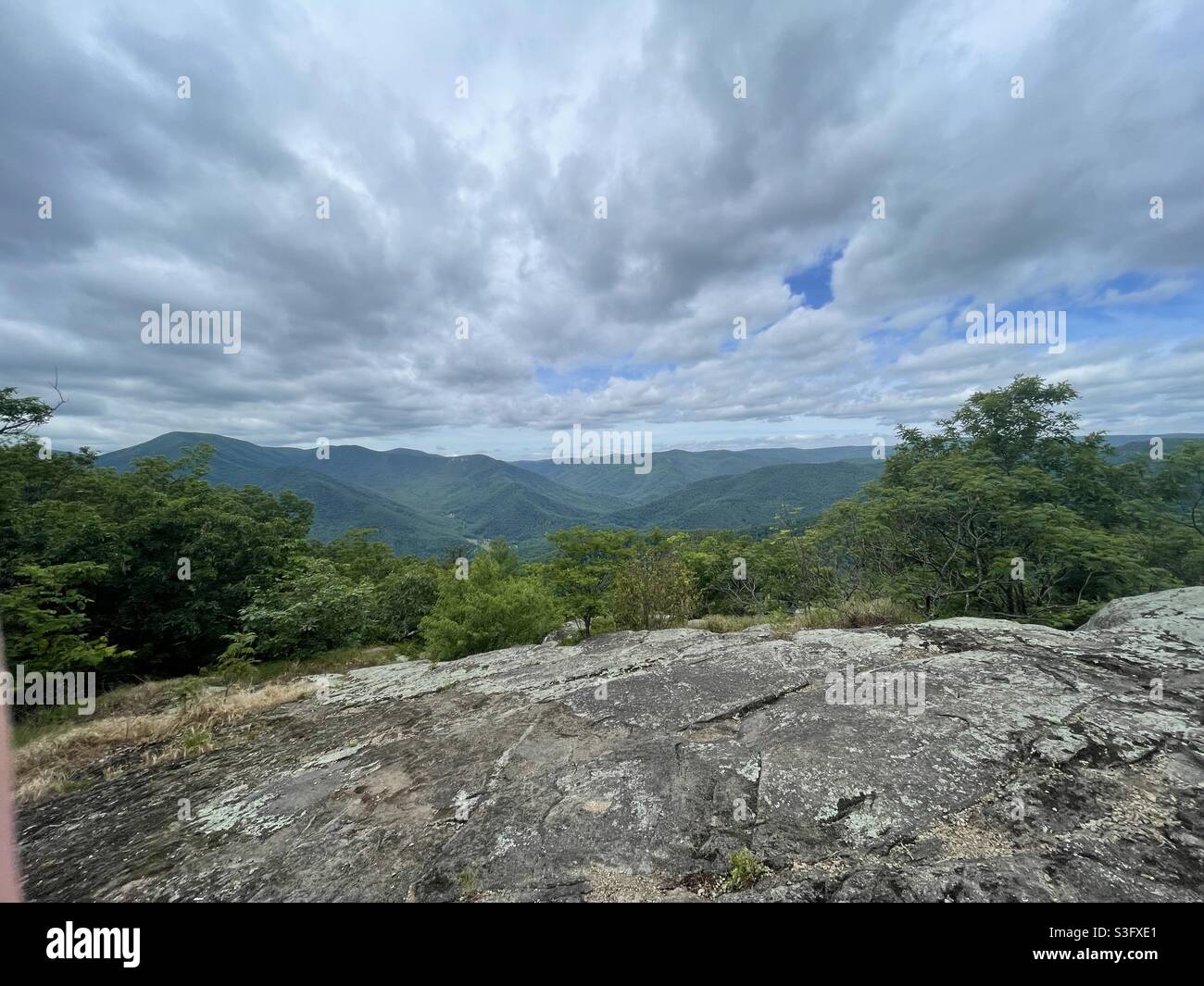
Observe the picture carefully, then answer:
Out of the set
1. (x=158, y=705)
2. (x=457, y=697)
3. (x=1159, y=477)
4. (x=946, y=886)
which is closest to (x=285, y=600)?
(x=158, y=705)

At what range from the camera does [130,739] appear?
5777 millimetres

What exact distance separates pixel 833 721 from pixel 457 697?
4699 millimetres

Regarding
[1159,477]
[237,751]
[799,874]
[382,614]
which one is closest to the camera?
[799,874]

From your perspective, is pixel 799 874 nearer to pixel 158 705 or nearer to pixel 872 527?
pixel 158 705

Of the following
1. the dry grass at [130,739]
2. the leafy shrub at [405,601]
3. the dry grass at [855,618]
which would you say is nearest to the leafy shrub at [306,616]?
the leafy shrub at [405,601]

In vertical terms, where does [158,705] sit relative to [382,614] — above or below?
above

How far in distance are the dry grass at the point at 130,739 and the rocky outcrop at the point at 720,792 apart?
0.46 m

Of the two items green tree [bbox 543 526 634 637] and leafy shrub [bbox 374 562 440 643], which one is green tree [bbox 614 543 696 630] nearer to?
green tree [bbox 543 526 634 637]

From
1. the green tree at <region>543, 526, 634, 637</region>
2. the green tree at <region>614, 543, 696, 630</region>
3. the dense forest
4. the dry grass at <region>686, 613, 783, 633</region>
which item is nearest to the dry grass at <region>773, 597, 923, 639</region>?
the dense forest

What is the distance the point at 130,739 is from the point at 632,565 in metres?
9.26

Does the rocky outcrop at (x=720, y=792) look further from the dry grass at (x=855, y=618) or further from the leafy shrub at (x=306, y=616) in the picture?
the leafy shrub at (x=306, y=616)

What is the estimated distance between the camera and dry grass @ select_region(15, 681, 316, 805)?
496 centimetres

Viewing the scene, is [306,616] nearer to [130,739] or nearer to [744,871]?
[130,739]
